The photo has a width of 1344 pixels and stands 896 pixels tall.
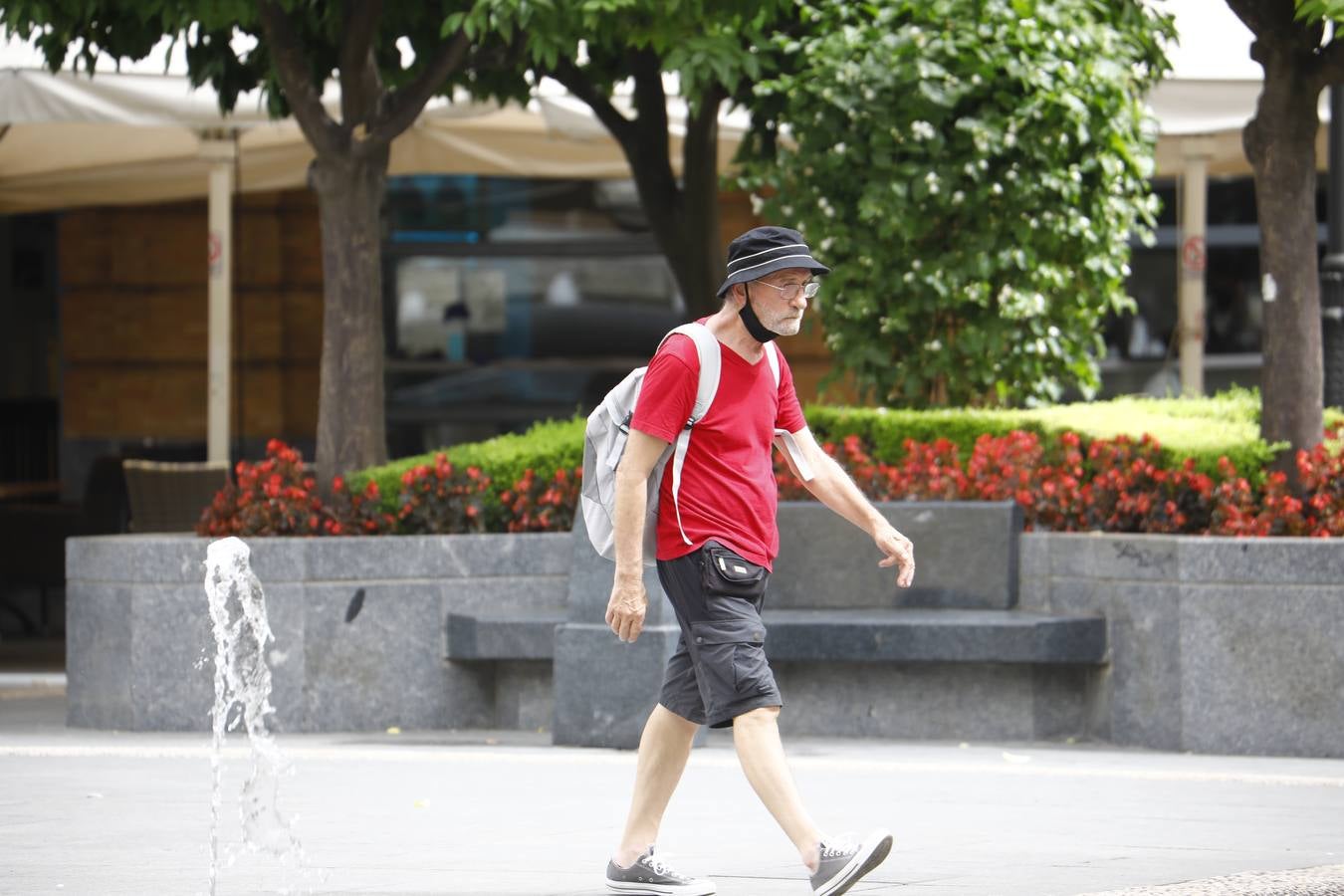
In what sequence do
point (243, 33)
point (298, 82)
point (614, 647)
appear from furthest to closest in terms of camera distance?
point (243, 33), point (298, 82), point (614, 647)

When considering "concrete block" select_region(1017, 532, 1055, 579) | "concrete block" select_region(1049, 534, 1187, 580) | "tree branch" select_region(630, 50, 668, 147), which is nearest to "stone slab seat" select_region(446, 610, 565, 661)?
"concrete block" select_region(1017, 532, 1055, 579)

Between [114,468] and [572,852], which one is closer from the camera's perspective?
[572,852]

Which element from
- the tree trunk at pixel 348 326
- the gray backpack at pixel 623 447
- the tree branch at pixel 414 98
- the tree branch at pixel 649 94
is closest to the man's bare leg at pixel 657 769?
the gray backpack at pixel 623 447

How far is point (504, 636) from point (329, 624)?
31.5 inches

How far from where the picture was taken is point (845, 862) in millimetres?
5262

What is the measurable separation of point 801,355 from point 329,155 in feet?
24.0

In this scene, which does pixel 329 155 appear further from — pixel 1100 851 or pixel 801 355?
pixel 801 355

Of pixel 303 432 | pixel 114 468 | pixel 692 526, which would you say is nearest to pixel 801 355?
pixel 303 432

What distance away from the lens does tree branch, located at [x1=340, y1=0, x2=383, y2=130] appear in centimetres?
1023

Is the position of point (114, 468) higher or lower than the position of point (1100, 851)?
higher

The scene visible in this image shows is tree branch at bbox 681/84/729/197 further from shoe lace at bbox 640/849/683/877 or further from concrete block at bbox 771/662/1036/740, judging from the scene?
shoe lace at bbox 640/849/683/877

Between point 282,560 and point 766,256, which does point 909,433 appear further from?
point 766,256

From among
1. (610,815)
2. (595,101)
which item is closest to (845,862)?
(610,815)

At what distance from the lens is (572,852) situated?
633 cm
